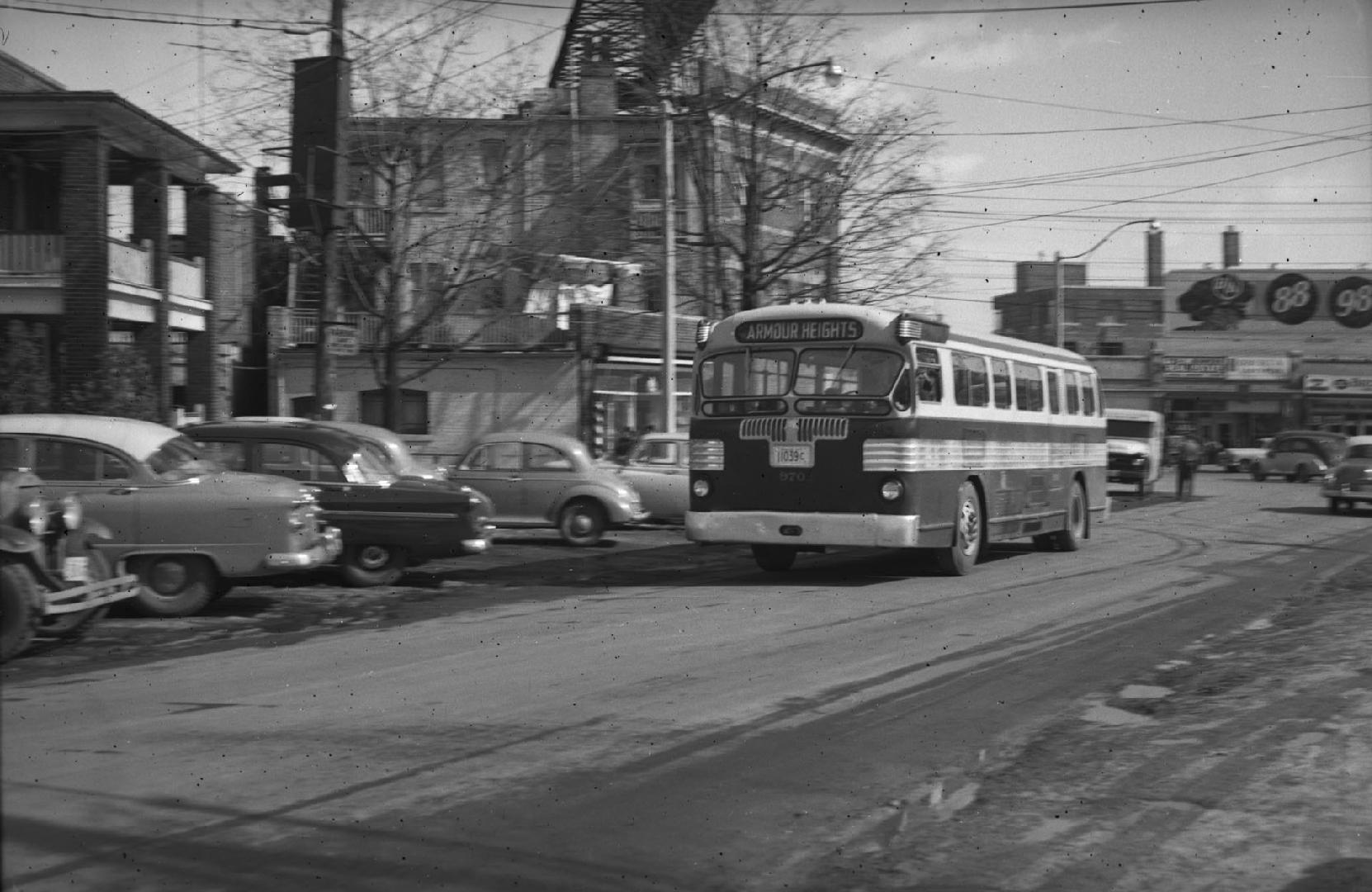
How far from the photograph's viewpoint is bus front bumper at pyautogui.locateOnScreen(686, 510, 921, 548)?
51.5 ft

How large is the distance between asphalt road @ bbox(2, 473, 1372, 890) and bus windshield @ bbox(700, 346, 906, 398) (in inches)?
86.3

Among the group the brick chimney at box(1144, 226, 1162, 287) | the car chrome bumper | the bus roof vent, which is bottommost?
the car chrome bumper

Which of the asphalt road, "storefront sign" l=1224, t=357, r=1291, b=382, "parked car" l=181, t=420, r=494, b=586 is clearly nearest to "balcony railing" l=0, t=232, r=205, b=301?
"parked car" l=181, t=420, r=494, b=586

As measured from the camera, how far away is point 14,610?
9.88 meters

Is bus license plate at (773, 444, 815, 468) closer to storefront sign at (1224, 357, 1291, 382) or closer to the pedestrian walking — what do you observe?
the pedestrian walking

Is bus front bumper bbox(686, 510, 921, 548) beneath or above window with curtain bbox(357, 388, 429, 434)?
beneath

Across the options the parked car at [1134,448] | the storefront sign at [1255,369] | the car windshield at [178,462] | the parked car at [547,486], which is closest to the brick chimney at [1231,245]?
the storefront sign at [1255,369]

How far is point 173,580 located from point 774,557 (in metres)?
7.42

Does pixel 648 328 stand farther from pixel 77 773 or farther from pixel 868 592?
pixel 77 773

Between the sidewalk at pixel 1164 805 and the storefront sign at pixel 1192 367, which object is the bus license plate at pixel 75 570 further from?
the storefront sign at pixel 1192 367

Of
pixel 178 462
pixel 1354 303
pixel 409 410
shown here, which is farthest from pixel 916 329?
pixel 1354 303

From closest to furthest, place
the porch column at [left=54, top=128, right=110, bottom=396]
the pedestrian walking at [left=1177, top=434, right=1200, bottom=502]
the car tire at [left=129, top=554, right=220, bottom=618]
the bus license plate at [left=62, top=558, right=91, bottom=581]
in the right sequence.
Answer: the bus license plate at [left=62, top=558, right=91, bottom=581]
the car tire at [left=129, top=554, right=220, bottom=618]
the porch column at [left=54, top=128, right=110, bottom=396]
the pedestrian walking at [left=1177, top=434, right=1200, bottom=502]

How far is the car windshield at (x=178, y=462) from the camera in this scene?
12672 millimetres

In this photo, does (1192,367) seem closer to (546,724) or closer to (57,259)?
(57,259)
